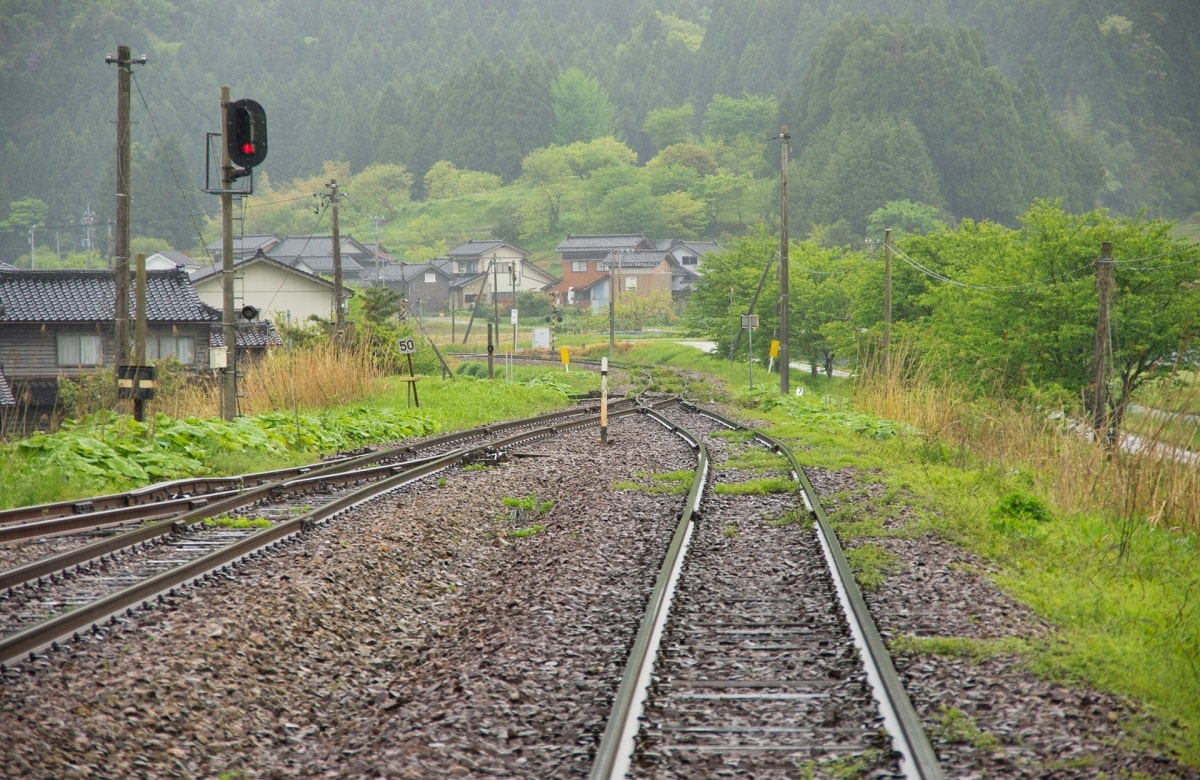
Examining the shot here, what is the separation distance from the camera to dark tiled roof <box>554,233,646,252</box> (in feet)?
315

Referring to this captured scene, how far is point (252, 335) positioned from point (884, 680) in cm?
3848

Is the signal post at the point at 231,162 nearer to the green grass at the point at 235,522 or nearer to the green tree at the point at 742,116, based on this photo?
the green grass at the point at 235,522

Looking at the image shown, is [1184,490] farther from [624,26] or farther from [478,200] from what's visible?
[624,26]

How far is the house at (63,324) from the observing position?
3394 cm

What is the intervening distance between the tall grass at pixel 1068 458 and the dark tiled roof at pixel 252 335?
25407 millimetres

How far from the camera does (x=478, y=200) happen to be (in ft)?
407

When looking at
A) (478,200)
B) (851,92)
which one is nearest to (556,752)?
(851,92)

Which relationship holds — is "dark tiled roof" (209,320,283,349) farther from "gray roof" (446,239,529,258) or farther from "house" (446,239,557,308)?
"gray roof" (446,239,529,258)

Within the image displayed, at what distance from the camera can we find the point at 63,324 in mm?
34219

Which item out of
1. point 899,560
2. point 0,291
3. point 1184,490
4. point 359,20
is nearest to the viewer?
point 899,560

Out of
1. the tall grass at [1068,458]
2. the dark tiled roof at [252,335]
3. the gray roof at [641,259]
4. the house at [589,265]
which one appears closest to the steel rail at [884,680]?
the tall grass at [1068,458]

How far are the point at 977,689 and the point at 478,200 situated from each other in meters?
122

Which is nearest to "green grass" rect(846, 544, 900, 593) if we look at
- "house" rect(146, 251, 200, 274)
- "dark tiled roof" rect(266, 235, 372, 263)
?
"house" rect(146, 251, 200, 274)

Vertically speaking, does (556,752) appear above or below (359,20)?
below
